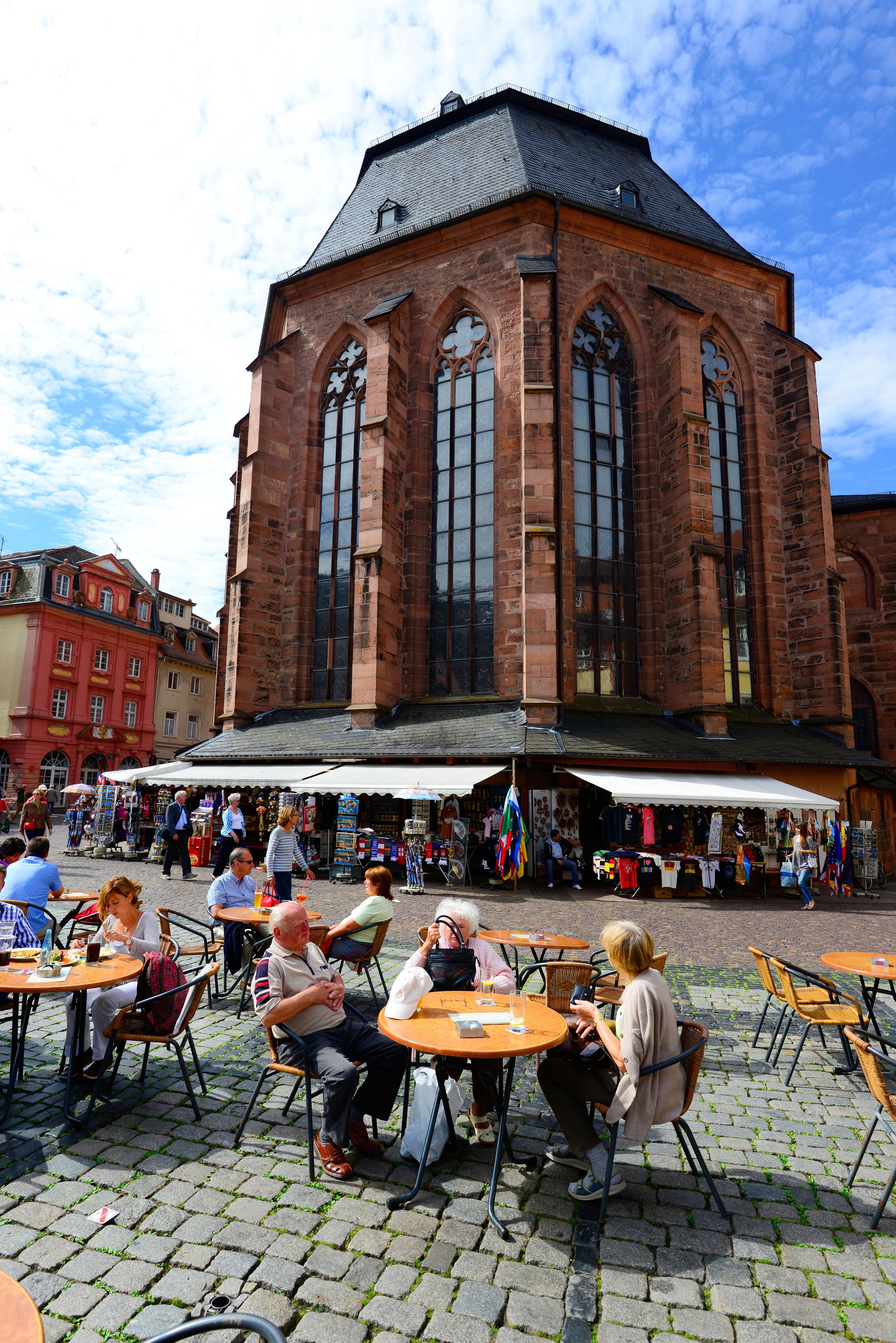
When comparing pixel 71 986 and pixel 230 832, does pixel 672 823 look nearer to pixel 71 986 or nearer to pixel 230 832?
pixel 230 832

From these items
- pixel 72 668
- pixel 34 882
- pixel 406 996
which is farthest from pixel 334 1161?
pixel 72 668

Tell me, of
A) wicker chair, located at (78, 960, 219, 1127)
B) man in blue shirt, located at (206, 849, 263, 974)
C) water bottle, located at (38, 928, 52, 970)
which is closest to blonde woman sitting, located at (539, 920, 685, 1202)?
wicker chair, located at (78, 960, 219, 1127)

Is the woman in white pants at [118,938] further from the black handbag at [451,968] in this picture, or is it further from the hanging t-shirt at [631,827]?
the hanging t-shirt at [631,827]

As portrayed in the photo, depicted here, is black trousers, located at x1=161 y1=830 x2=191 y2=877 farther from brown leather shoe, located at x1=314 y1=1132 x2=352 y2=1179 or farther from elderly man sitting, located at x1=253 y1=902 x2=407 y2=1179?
brown leather shoe, located at x1=314 y1=1132 x2=352 y2=1179

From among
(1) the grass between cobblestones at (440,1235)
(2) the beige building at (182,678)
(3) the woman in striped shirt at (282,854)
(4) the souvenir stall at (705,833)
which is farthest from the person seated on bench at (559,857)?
(2) the beige building at (182,678)

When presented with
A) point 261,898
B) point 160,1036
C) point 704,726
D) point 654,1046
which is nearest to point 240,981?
point 261,898

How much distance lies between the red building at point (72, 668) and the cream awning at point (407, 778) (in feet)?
79.1

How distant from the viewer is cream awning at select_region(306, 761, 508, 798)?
42.9 ft

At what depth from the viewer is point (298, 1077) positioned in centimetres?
399

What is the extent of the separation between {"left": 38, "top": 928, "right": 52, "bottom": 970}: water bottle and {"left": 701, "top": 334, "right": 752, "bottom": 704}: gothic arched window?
1663cm

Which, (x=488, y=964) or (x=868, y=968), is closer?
(x=488, y=964)

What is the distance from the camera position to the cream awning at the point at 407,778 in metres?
13.1

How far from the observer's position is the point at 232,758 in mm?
16609

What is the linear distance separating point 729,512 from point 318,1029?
18.6m
